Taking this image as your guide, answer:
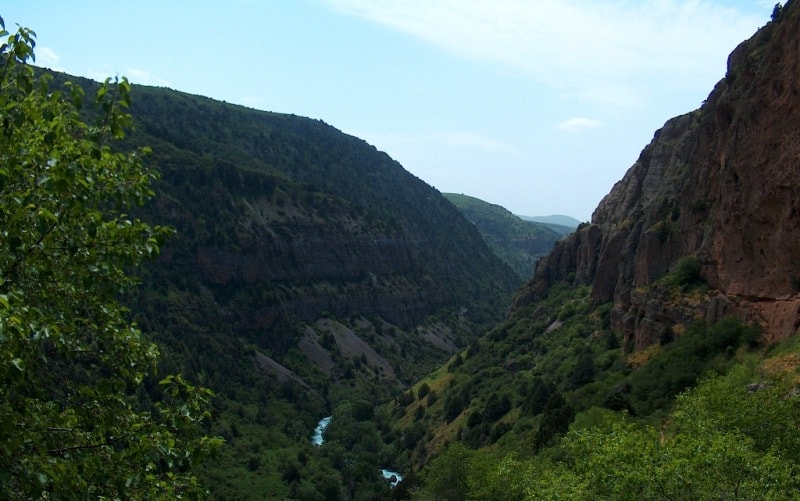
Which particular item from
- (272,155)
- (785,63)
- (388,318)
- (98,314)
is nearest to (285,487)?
(785,63)

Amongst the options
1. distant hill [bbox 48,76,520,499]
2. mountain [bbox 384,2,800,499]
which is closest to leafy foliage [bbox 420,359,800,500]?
mountain [bbox 384,2,800,499]

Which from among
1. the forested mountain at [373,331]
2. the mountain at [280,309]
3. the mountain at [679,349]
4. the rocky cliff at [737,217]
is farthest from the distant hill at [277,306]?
the rocky cliff at [737,217]

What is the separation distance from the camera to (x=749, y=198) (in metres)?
36.6

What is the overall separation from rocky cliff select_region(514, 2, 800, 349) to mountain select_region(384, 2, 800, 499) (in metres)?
0.11

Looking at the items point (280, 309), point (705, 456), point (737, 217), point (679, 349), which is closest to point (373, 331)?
point (280, 309)

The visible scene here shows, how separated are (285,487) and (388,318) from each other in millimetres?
72677

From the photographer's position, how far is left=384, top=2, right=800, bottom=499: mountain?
57.9 feet

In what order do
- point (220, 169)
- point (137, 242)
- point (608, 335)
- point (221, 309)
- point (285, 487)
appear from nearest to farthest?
1. point (137, 242)
2. point (608, 335)
3. point (285, 487)
4. point (221, 309)
5. point (220, 169)

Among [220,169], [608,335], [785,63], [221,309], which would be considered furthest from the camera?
[220,169]

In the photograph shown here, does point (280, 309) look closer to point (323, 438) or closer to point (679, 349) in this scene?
point (323, 438)

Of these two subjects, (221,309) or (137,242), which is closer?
(137,242)

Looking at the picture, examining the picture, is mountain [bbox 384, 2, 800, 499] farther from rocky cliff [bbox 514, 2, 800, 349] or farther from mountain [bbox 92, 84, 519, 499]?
mountain [bbox 92, 84, 519, 499]

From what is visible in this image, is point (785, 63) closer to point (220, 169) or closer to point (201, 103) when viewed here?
point (220, 169)

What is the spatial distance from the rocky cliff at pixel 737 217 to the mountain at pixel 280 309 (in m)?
32.4
